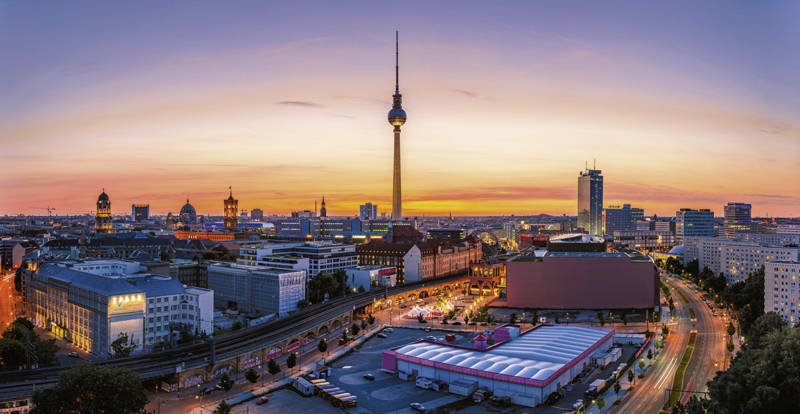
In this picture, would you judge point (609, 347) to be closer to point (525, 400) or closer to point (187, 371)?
point (525, 400)

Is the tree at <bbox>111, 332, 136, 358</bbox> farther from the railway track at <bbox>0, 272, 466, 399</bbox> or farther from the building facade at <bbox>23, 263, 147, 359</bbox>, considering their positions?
the railway track at <bbox>0, 272, 466, 399</bbox>

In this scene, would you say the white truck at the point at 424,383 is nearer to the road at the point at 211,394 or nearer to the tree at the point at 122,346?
the road at the point at 211,394

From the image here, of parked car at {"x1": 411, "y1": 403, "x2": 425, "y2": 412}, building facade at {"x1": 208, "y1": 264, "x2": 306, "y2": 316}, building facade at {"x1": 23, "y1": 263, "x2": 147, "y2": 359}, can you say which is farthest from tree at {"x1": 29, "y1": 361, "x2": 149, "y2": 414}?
building facade at {"x1": 208, "y1": 264, "x2": 306, "y2": 316}

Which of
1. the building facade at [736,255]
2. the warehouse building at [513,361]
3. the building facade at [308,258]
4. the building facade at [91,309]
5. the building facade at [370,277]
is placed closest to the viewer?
the warehouse building at [513,361]

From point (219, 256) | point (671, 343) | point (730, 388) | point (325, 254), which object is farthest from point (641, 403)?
point (219, 256)

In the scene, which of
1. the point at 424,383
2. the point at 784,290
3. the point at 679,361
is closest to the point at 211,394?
the point at 424,383

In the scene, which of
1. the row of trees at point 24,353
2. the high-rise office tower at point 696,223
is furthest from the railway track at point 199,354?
the high-rise office tower at point 696,223

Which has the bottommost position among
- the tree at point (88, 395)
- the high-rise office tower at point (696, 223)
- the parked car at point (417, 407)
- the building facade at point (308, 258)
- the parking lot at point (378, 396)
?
the parking lot at point (378, 396)
